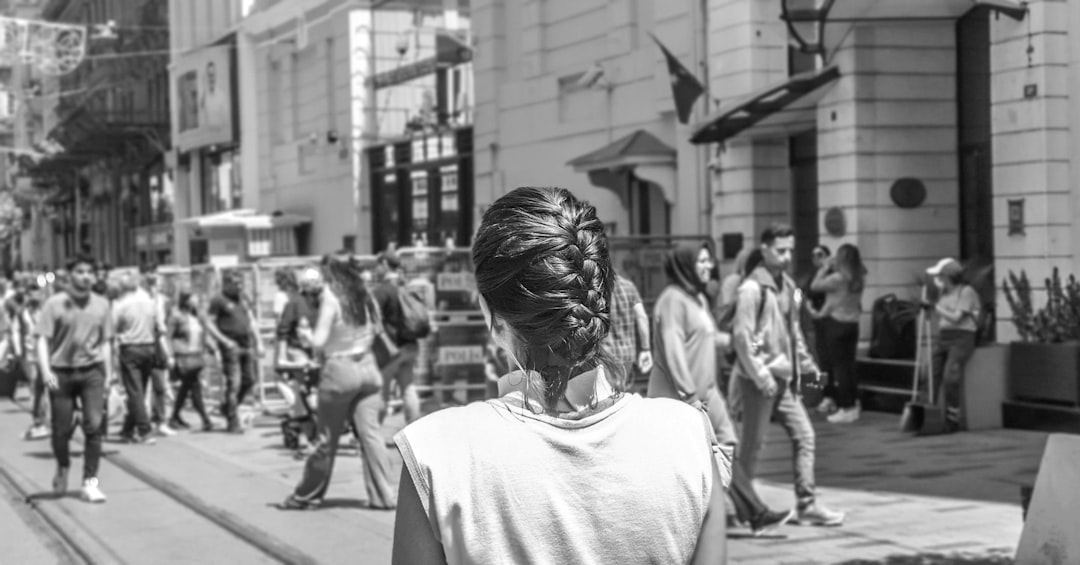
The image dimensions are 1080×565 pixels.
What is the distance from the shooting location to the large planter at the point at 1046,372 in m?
12.7

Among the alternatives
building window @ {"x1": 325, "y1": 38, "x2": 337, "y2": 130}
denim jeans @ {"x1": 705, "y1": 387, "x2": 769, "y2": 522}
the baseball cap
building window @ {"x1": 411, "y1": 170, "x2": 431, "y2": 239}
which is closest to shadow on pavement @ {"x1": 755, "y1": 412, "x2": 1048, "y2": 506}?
the baseball cap

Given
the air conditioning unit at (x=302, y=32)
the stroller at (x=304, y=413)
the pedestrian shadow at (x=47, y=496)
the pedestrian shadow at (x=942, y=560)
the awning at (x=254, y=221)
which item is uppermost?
the air conditioning unit at (x=302, y=32)

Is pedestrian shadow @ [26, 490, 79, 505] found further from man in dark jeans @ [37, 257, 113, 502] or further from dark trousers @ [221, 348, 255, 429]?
dark trousers @ [221, 348, 255, 429]

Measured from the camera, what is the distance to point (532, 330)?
2.41 m

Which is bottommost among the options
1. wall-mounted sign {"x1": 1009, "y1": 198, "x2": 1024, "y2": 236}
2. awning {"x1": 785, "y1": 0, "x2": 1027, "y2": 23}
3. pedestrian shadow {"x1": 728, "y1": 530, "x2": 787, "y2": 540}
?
pedestrian shadow {"x1": 728, "y1": 530, "x2": 787, "y2": 540}

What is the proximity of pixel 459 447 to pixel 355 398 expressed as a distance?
7870 mm

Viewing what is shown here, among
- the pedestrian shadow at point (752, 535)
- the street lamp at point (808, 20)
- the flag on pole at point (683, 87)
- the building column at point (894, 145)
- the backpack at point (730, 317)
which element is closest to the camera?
the pedestrian shadow at point (752, 535)

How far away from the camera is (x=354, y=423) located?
10.2 meters

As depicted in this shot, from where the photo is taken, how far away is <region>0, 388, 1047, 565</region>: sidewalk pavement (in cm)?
848

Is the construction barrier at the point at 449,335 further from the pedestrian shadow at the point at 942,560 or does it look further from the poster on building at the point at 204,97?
the poster on building at the point at 204,97

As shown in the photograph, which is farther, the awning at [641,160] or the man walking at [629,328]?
the awning at [641,160]

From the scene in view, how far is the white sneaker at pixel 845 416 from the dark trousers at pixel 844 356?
0.08 metres

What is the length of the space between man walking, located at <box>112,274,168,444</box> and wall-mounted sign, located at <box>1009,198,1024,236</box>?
28.5 feet

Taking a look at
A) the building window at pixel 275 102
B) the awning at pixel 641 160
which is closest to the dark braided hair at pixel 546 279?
the awning at pixel 641 160
